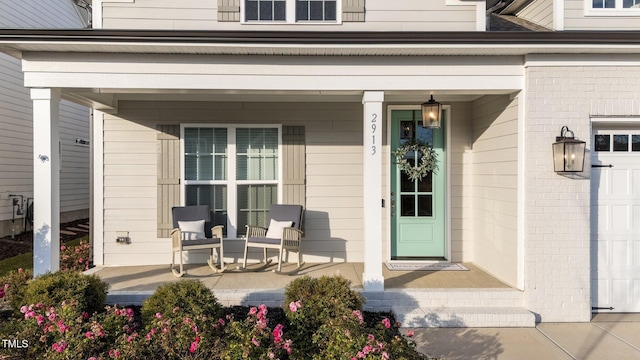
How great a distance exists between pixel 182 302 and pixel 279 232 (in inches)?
76.6

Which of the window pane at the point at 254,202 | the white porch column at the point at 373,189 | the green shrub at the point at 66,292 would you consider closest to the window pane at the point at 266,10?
the white porch column at the point at 373,189

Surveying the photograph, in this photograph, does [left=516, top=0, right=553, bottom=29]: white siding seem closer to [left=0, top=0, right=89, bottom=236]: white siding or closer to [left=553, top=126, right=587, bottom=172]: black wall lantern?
[left=553, top=126, right=587, bottom=172]: black wall lantern

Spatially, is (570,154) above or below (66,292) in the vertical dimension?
above

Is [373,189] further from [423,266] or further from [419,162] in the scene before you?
[423,266]

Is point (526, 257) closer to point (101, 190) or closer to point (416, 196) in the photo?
point (416, 196)

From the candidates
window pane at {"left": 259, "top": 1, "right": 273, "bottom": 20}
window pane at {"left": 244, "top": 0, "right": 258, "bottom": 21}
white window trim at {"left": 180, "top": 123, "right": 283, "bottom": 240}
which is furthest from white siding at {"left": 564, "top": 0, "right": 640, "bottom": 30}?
white window trim at {"left": 180, "top": 123, "right": 283, "bottom": 240}

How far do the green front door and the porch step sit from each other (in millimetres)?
1494

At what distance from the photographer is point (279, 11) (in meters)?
4.74

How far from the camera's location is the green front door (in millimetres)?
5410

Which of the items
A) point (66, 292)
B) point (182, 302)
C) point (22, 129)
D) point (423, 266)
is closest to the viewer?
point (182, 302)

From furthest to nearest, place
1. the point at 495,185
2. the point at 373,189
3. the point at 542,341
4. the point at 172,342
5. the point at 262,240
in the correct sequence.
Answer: the point at 262,240 → the point at 495,185 → the point at 373,189 → the point at 542,341 → the point at 172,342

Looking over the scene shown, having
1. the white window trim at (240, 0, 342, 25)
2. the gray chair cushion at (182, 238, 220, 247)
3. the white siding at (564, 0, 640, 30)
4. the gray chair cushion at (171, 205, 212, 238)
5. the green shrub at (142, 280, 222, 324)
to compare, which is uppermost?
the white window trim at (240, 0, 342, 25)

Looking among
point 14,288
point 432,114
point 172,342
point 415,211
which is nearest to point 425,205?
point 415,211

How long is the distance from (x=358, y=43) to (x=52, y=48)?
10.3ft
